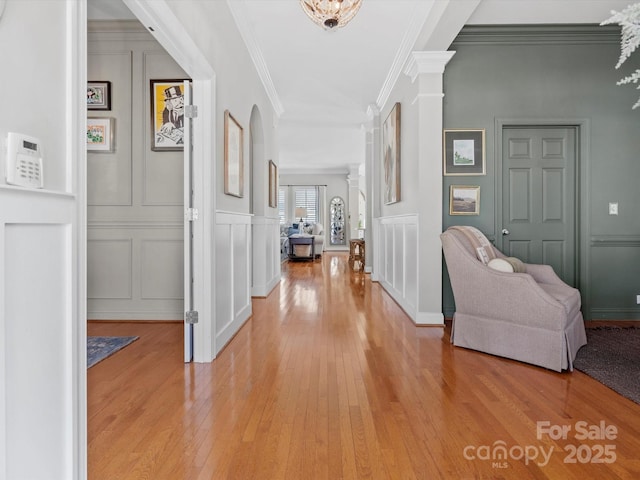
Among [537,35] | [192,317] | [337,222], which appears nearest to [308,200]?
[337,222]

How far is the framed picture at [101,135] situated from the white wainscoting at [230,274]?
1.54m

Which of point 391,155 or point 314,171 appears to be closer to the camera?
point 391,155

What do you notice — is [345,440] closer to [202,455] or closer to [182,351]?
[202,455]

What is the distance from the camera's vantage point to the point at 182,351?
290cm

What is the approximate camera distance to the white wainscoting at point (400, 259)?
3857mm

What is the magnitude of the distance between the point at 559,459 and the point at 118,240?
386 centimetres

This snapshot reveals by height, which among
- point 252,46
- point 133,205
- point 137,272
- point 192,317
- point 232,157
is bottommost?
point 192,317

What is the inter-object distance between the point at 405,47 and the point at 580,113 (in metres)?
1.86

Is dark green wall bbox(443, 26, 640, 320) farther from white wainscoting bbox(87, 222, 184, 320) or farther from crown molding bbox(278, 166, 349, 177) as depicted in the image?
crown molding bbox(278, 166, 349, 177)

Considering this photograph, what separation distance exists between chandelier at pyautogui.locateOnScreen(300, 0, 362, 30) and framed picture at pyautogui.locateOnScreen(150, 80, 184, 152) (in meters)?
1.96

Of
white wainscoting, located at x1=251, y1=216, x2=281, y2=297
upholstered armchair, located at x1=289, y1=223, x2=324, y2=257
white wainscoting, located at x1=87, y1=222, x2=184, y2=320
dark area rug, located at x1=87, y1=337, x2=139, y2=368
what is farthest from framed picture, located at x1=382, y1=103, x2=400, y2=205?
upholstered armchair, located at x1=289, y1=223, x2=324, y2=257
